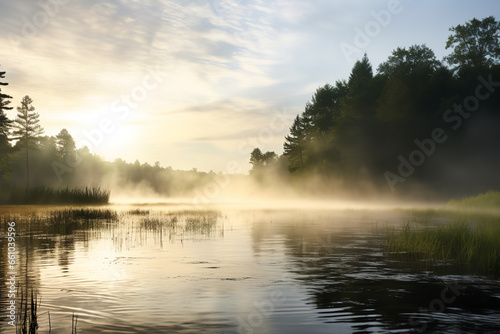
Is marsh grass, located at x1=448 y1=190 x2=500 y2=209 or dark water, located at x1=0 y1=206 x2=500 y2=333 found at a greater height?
marsh grass, located at x1=448 y1=190 x2=500 y2=209

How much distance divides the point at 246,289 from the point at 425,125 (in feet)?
252

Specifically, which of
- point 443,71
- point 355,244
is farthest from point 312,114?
point 355,244

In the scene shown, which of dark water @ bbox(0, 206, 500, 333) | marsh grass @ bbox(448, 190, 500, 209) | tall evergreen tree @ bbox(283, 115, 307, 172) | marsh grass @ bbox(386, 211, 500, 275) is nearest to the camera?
dark water @ bbox(0, 206, 500, 333)

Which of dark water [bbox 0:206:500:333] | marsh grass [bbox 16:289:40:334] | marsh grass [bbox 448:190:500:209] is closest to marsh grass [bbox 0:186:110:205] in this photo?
dark water [bbox 0:206:500:333]

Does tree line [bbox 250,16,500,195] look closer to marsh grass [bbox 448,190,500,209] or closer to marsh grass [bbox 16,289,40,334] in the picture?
marsh grass [bbox 448,190,500,209]

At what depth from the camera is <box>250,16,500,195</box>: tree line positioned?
264 ft

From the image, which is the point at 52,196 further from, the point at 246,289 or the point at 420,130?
the point at 420,130

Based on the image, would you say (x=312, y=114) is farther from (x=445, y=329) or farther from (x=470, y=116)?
(x=445, y=329)

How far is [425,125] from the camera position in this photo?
85312mm

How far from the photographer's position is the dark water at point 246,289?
1124 centimetres

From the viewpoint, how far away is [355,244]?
25547 mm

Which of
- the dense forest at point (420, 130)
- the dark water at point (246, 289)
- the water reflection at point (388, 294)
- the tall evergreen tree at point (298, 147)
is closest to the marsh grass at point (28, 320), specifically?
the dark water at point (246, 289)

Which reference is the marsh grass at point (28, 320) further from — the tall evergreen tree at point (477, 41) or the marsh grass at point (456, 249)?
the tall evergreen tree at point (477, 41)

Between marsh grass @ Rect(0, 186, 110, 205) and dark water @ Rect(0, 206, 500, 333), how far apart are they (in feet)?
81.7
